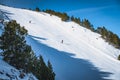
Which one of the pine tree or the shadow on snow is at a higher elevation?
the pine tree

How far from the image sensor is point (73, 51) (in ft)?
125

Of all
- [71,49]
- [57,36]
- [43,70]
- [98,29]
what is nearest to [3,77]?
[43,70]

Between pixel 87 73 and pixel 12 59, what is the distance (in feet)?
48.9

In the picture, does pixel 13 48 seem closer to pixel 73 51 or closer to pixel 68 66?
pixel 68 66

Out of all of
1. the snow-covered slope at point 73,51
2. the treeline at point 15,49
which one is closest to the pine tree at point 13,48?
the treeline at point 15,49

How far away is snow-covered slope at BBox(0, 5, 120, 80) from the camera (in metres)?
29.0

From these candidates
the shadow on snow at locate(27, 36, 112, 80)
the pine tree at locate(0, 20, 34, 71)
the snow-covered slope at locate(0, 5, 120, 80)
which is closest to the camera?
the pine tree at locate(0, 20, 34, 71)

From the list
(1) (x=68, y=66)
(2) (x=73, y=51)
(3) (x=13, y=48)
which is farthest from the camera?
(2) (x=73, y=51)

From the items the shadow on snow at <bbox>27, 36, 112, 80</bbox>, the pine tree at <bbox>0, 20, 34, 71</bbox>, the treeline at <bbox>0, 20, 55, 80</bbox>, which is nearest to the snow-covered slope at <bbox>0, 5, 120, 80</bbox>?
the shadow on snow at <bbox>27, 36, 112, 80</bbox>

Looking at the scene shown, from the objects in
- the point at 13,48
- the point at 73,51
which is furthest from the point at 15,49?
the point at 73,51

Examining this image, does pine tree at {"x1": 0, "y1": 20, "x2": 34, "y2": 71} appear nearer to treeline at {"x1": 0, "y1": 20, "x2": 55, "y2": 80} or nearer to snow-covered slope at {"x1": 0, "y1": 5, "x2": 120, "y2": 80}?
treeline at {"x1": 0, "y1": 20, "x2": 55, "y2": 80}

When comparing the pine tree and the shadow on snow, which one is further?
the shadow on snow

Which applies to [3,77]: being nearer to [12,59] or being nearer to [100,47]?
[12,59]

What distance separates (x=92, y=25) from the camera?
65750mm
